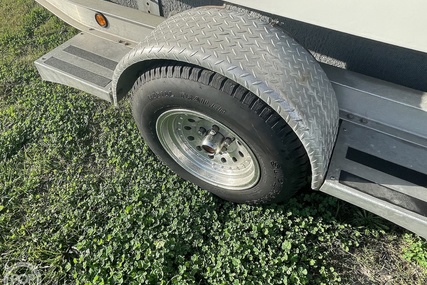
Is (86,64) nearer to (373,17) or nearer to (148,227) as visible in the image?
(148,227)

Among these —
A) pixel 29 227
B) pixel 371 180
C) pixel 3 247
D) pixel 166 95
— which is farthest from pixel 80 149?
pixel 371 180

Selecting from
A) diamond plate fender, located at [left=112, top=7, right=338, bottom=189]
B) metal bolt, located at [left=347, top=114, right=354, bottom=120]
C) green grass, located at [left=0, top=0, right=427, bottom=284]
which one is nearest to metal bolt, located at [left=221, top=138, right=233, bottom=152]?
A: green grass, located at [left=0, top=0, right=427, bottom=284]

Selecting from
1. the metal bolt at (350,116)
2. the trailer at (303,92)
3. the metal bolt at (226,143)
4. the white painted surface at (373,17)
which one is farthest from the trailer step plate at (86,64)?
the metal bolt at (350,116)

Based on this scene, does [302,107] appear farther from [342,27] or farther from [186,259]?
[186,259]

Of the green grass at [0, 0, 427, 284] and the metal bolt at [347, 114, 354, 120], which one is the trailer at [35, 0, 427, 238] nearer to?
the metal bolt at [347, 114, 354, 120]

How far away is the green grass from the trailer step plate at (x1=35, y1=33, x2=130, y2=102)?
1.69 feet

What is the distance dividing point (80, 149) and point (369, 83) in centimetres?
211

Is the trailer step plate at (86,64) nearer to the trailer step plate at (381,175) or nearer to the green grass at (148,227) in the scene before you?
the green grass at (148,227)

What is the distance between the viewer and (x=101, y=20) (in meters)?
2.66

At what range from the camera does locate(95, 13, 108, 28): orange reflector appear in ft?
8.62

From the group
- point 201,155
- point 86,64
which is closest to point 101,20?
point 86,64

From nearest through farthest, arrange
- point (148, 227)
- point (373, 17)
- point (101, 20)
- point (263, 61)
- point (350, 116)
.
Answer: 1. point (373, 17)
2. point (263, 61)
3. point (350, 116)
4. point (148, 227)
5. point (101, 20)

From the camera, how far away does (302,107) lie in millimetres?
1728

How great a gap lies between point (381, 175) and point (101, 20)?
2.11 m
